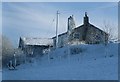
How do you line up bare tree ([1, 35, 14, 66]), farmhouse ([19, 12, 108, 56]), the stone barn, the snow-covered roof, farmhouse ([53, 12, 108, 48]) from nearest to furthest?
bare tree ([1, 35, 14, 66]), farmhouse ([19, 12, 108, 56]), farmhouse ([53, 12, 108, 48]), the stone barn, the snow-covered roof

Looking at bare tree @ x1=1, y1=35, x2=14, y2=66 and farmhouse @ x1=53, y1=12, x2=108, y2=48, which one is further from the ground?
farmhouse @ x1=53, y1=12, x2=108, y2=48

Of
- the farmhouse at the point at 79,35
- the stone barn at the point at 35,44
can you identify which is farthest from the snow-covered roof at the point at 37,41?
the farmhouse at the point at 79,35

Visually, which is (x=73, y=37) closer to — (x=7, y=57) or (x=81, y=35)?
(x=81, y=35)

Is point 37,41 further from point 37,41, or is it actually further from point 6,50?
point 6,50

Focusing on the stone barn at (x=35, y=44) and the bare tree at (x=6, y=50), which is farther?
the stone barn at (x=35, y=44)

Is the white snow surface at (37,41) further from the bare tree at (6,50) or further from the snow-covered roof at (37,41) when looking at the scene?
the bare tree at (6,50)

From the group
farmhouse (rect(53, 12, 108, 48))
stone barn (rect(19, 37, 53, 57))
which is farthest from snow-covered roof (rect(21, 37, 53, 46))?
farmhouse (rect(53, 12, 108, 48))

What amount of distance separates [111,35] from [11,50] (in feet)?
71.5

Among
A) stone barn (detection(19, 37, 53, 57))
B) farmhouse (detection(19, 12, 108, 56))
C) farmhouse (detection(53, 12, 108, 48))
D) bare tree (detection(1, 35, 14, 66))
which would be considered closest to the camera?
bare tree (detection(1, 35, 14, 66))

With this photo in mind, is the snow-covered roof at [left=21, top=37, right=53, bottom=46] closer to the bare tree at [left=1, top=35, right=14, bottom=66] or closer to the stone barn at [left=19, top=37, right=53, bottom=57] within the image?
the stone barn at [left=19, top=37, right=53, bottom=57]

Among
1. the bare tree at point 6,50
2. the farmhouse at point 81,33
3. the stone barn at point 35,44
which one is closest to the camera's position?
the bare tree at point 6,50

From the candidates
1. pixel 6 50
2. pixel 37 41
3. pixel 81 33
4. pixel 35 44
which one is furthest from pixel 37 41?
pixel 81 33

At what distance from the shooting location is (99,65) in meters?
26.3

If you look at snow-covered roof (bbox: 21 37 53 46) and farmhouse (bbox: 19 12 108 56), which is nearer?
farmhouse (bbox: 19 12 108 56)
